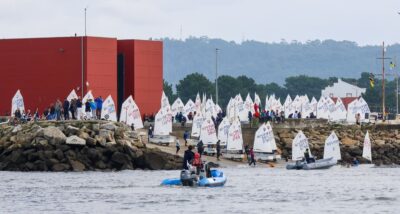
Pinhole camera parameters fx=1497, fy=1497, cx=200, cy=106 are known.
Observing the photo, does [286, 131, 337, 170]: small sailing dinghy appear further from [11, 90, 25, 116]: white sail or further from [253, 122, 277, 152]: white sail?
[11, 90, 25, 116]: white sail

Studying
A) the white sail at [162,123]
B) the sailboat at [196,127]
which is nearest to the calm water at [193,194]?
the white sail at [162,123]

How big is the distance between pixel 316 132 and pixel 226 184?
40653 millimetres

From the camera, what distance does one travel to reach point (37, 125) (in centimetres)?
8200

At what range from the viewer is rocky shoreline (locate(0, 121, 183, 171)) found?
77.9 meters

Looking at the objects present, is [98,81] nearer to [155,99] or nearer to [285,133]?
[155,99]

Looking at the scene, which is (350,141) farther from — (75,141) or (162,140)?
(75,141)

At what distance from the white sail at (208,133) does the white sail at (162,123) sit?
215 cm

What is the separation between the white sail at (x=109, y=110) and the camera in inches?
3602

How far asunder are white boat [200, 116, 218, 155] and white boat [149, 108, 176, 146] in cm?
192

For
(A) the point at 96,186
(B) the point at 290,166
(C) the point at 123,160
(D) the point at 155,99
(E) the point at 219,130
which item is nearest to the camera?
(A) the point at 96,186

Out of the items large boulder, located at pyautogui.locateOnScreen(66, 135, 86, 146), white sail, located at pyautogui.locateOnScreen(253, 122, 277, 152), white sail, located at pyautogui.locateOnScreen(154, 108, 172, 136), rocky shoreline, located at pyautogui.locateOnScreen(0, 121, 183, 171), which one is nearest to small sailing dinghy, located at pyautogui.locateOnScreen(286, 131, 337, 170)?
white sail, located at pyautogui.locateOnScreen(253, 122, 277, 152)

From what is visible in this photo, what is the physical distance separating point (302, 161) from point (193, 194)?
90.3ft

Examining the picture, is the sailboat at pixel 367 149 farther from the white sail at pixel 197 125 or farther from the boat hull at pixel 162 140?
the boat hull at pixel 162 140

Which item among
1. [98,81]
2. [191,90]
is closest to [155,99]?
[98,81]
